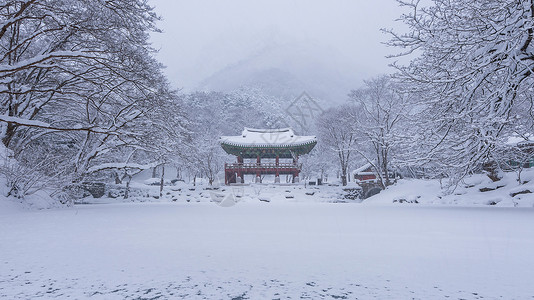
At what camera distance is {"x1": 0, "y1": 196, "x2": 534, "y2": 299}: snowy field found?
1.40 metres

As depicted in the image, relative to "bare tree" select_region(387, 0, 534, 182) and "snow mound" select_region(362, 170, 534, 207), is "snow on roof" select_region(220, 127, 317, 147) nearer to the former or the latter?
"snow mound" select_region(362, 170, 534, 207)

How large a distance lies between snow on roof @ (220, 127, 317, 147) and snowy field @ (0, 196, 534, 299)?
1903 cm

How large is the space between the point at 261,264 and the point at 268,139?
22147 millimetres

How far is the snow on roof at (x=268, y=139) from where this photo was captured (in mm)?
22188

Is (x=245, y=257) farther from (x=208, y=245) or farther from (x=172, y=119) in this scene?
(x=172, y=119)

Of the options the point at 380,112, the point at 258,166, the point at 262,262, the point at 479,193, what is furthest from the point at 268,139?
the point at 262,262

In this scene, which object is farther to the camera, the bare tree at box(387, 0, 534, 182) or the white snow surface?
the bare tree at box(387, 0, 534, 182)

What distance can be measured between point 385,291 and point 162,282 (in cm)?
118

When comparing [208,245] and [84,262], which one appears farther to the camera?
[208,245]

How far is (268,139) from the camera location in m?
24.0

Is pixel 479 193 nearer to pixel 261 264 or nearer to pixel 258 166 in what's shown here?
pixel 261 264

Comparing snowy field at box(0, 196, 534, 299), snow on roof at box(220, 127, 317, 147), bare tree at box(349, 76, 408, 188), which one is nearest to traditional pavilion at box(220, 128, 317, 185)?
snow on roof at box(220, 127, 317, 147)

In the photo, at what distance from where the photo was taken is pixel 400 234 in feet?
10.3

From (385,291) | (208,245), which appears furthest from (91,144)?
(385,291)
